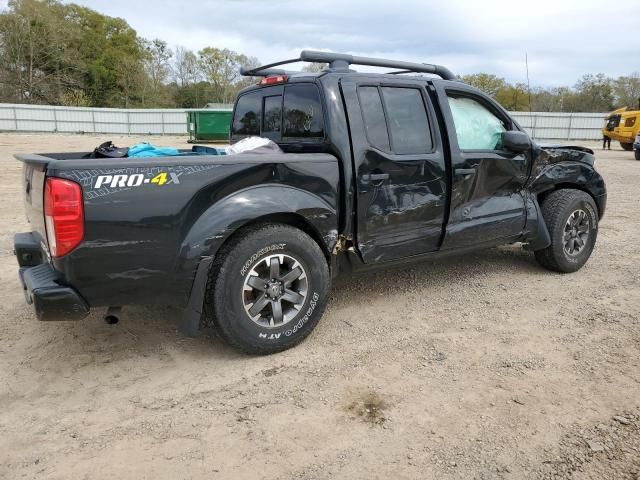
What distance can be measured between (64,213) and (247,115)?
7.53ft

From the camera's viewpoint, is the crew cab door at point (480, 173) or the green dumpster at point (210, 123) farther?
the green dumpster at point (210, 123)

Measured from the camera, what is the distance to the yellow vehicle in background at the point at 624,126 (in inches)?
834

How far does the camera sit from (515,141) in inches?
175

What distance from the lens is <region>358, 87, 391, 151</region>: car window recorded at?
3.75 metres

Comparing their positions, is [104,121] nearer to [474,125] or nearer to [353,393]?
[474,125]

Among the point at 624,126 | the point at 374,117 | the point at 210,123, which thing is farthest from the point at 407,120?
the point at 210,123

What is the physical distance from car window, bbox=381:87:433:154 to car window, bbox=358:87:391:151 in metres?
0.06

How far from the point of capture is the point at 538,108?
36.7 m

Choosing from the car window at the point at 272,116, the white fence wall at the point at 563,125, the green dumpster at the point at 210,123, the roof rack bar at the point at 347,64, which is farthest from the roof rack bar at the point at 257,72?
the white fence wall at the point at 563,125

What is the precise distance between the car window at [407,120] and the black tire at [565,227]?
5.55 ft

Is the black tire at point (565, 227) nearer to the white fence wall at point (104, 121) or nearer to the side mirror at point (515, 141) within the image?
the side mirror at point (515, 141)

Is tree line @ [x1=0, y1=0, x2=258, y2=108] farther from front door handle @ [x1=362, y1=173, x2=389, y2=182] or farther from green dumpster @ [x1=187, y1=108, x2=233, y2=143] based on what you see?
front door handle @ [x1=362, y1=173, x2=389, y2=182]

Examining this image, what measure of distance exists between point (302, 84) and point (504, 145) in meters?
1.91

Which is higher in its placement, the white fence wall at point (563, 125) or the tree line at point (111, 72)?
the tree line at point (111, 72)
